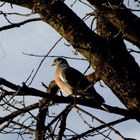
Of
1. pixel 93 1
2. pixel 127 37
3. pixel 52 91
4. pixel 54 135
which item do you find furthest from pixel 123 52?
pixel 52 91

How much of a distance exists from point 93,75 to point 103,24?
70 cm

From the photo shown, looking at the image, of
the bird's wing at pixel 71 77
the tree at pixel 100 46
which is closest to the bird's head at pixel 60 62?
the bird's wing at pixel 71 77

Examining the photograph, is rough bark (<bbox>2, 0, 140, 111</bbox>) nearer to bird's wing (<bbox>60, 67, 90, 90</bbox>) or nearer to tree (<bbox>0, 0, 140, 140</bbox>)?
tree (<bbox>0, 0, 140, 140</bbox>)

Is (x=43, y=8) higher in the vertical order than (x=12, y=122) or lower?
higher

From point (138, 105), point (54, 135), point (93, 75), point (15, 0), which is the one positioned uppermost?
point (15, 0)

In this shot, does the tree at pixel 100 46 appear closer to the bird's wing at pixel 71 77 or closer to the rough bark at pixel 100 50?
Answer: the rough bark at pixel 100 50

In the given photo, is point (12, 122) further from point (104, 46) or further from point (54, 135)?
point (104, 46)

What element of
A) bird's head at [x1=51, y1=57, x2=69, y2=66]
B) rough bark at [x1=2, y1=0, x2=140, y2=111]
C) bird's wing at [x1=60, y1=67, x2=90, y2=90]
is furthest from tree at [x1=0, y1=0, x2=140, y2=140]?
bird's head at [x1=51, y1=57, x2=69, y2=66]

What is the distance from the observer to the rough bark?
5.60m

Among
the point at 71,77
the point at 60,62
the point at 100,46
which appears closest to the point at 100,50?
the point at 100,46

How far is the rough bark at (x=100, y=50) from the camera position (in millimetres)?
5598

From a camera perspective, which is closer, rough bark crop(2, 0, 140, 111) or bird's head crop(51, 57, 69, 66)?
rough bark crop(2, 0, 140, 111)

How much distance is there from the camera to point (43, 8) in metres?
6.08

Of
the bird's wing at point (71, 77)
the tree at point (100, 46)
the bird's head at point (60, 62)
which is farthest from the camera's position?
the bird's head at point (60, 62)
